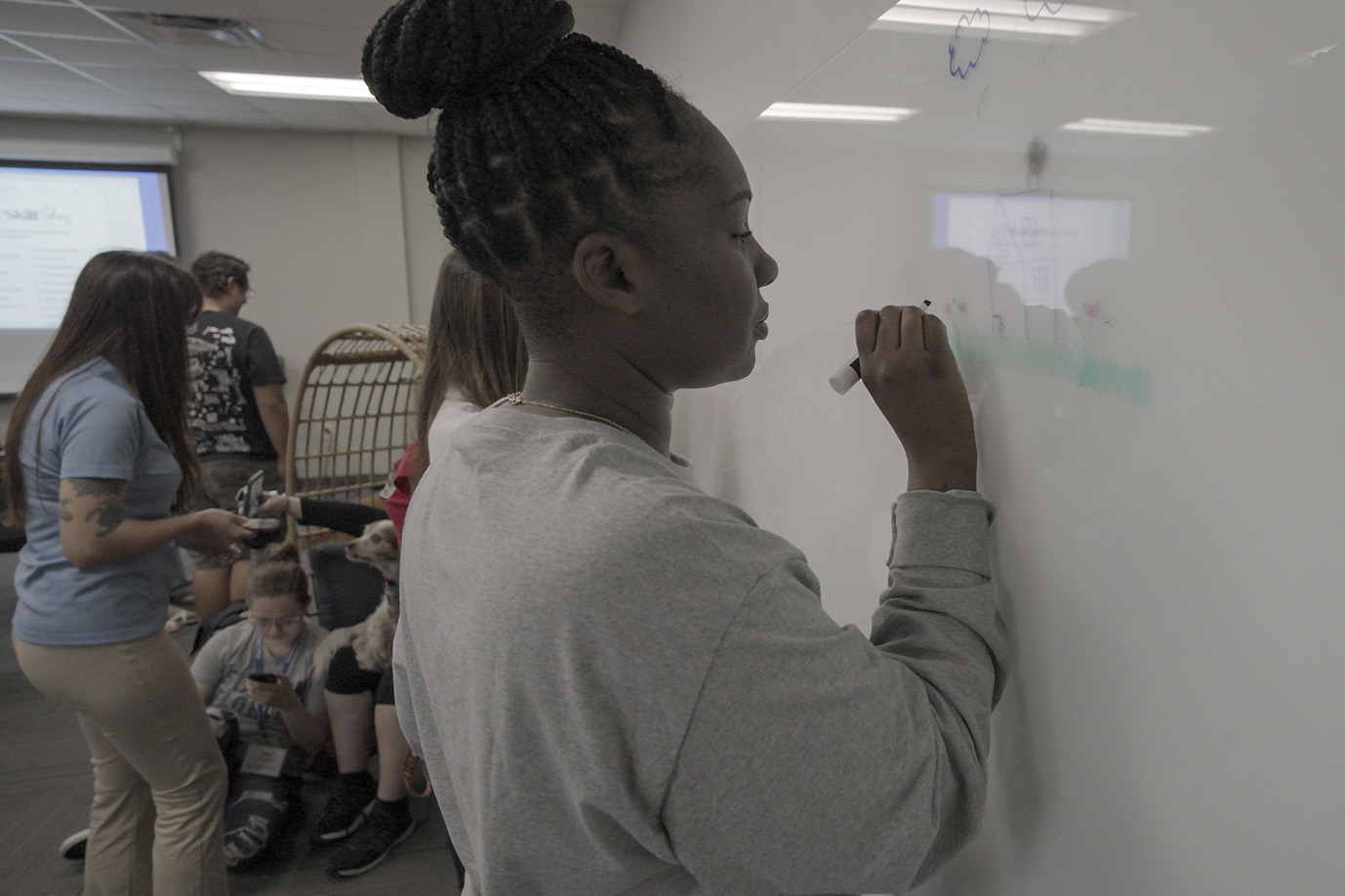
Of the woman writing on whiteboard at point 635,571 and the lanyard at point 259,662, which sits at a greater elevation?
the woman writing on whiteboard at point 635,571

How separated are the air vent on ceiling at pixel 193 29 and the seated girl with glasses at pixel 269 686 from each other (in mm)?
2078

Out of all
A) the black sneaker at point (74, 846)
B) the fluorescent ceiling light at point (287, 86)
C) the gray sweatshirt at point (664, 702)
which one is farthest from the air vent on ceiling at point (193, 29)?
the gray sweatshirt at point (664, 702)

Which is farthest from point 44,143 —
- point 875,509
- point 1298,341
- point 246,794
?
point 1298,341

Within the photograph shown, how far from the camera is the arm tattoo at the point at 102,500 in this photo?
4.44ft

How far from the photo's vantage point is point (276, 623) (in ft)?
8.00

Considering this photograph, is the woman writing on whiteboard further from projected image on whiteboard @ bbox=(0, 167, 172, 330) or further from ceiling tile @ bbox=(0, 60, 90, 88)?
projected image on whiteboard @ bbox=(0, 167, 172, 330)

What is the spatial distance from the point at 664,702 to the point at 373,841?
214cm

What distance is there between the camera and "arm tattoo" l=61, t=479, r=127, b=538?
1353 millimetres

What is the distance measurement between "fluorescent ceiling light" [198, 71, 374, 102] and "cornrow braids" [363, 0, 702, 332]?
3.82 metres

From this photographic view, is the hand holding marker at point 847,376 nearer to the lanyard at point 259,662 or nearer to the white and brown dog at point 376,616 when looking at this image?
the white and brown dog at point 376,616

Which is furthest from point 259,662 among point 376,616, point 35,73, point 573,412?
point 35,73

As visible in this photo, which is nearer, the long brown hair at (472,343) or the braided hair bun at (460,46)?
the braided hair bun at (460,46)

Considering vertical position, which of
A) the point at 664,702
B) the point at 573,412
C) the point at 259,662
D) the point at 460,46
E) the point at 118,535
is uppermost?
the point at 460,46

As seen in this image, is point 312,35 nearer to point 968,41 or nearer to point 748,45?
point 748,45
